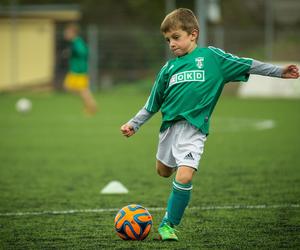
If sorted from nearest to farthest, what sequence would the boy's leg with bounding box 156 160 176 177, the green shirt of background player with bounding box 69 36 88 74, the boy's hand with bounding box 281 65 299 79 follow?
the boy's hand with bounding box 281 65 299 79, the boy's leg with bounding box 156 160 176 177, the green shirt of background player with bounding box 69 36 88 74

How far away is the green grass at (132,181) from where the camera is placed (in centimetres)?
558

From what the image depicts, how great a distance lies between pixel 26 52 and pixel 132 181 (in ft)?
75.0

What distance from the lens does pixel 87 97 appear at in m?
19.5

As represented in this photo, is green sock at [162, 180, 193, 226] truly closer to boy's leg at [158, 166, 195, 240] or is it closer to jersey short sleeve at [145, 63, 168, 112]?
boy's leg at [158, 166, 195, 240]

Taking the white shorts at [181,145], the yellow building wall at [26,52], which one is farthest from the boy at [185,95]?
the yellow building wall at [26,52]

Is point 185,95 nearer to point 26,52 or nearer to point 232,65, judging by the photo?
point 232,65

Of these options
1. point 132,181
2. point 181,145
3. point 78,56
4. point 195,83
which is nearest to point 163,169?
point 181,145

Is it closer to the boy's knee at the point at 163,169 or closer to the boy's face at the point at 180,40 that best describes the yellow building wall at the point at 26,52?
the boy's knee at the point at 163,169

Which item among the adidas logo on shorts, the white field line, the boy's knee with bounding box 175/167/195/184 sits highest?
the adidas logo on shorts

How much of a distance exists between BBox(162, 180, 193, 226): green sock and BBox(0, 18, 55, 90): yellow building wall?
80.4 ft

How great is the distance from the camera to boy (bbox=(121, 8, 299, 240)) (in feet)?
17.9

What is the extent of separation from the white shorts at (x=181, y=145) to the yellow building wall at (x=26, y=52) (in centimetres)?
2424

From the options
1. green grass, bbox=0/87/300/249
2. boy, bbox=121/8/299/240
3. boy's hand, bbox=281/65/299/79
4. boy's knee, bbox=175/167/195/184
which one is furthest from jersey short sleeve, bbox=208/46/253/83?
green grass, bbox=0/87/300/249

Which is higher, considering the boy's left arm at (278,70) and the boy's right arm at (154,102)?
the boy's left arm at (278,70)
